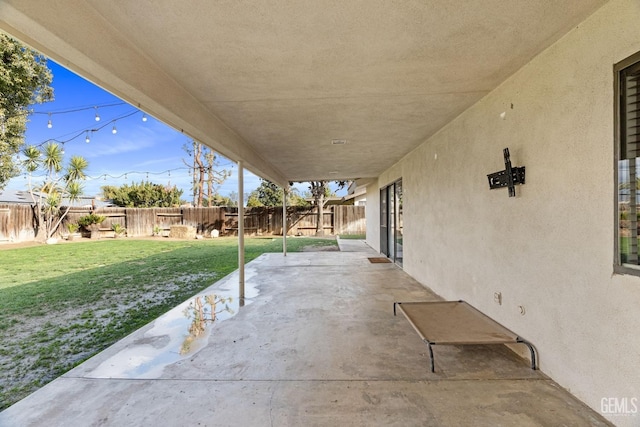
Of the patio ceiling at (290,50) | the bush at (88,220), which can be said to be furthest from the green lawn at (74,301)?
the bush at (88,220)

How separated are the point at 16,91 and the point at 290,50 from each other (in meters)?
10.9

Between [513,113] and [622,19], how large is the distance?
1.02 m

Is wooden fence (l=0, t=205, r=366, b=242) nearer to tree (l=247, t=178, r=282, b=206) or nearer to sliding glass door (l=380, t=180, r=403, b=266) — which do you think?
sliding glass door (l=380, t=180, r=403, b=266)

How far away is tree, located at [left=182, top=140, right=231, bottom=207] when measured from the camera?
2270 cm

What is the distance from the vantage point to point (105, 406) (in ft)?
6.70

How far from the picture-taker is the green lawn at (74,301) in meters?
2.76

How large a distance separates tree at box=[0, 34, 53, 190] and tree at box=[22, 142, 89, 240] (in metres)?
2.93

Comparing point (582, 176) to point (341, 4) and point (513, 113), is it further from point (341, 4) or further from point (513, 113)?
point (341, 4)

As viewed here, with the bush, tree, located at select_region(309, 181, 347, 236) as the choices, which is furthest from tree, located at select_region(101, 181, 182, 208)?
tree, located at select_region(309, 181, 347, 236)

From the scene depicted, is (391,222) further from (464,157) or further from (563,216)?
(563,216)

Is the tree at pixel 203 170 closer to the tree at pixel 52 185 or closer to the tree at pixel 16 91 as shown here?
the tree at pixel 52 185

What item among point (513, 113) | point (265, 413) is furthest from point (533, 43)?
point (265, 413)

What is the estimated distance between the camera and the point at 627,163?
172 cm

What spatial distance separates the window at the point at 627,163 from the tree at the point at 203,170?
23.0 meters
